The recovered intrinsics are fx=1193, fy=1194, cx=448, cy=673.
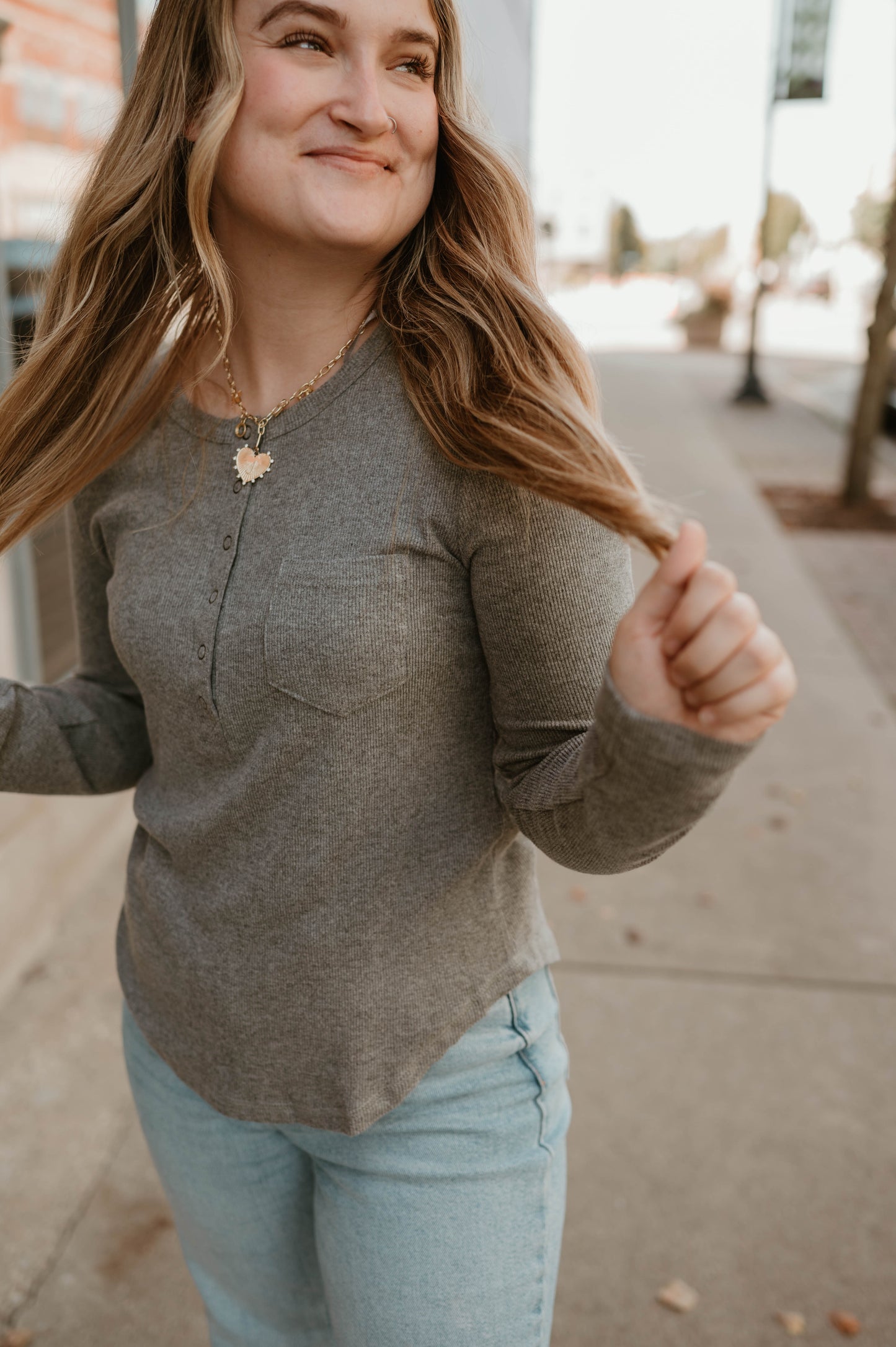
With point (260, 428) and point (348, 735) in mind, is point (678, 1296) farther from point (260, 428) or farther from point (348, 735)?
point (260, 428)

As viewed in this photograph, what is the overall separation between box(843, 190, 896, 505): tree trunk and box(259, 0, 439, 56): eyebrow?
27.9ft

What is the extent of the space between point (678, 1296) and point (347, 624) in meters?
1.86

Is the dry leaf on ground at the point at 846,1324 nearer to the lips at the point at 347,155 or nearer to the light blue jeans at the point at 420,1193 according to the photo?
the light blue jeans at the point at 420,1193

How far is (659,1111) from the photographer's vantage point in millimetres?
2982

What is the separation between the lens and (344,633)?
129 cm

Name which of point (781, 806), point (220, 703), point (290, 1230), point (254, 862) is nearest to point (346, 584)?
point (220, 703)

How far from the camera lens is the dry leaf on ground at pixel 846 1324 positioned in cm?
236

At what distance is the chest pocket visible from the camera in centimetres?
129

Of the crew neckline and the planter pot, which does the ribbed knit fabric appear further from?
the planter pot

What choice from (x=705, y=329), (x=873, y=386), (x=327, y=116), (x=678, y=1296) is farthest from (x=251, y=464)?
(x=705, y=329)

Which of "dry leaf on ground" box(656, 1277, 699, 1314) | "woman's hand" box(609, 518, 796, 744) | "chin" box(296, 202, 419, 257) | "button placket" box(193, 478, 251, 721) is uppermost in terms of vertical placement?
"chin" box(296, 202, 419, 257)

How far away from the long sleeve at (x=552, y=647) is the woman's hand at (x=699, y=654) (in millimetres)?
113

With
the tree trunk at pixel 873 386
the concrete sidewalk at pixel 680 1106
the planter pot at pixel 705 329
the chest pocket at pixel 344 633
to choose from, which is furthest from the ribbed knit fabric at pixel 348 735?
the planter pot at pixel 705 329

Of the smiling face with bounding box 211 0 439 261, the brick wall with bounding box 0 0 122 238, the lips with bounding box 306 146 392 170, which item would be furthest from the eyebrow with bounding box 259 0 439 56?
the brick wall with bounding box 0 0 122 238
